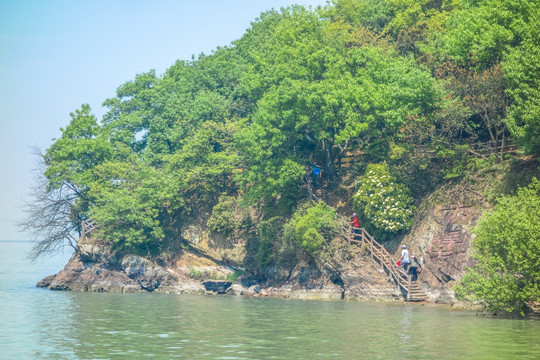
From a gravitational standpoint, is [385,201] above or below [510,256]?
above

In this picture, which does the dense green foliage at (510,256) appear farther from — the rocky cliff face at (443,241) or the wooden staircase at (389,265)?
the wooden staircase at (389,265)

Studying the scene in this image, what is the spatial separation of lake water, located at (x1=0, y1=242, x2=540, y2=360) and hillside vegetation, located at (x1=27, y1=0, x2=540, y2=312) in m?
4.65

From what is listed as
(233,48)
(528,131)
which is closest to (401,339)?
(528,131)

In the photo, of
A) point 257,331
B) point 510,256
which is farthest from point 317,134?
point 257,331

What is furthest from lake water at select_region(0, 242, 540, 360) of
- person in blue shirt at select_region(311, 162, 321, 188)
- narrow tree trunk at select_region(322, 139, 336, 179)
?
narrow tree trunk at select_region(322, 139, 336, 179)

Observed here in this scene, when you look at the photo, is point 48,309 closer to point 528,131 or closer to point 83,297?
point 83,297

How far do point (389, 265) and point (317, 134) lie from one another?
437 inches

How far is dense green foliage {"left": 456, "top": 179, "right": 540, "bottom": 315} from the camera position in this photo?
29.6 metres

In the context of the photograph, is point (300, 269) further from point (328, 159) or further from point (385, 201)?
point (328, 159)

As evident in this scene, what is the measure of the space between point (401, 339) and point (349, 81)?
975 inches

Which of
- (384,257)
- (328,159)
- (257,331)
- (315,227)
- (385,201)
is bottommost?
(257,331)

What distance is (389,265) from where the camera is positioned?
1649 inches

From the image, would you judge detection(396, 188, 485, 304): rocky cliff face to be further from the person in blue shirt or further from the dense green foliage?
the person in blue shirt

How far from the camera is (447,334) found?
1033 inches
